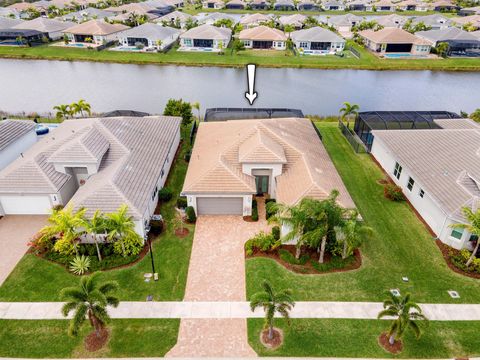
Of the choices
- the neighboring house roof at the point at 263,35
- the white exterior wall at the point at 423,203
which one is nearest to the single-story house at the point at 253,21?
the neighboring house roof at the point at 263,35

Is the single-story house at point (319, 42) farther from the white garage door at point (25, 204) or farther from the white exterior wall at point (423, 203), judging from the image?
the white garage door at point (25, 204)

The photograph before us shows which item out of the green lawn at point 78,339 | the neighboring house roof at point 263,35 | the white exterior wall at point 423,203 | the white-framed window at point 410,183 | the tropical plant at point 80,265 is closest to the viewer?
the green lawn at point 78,339

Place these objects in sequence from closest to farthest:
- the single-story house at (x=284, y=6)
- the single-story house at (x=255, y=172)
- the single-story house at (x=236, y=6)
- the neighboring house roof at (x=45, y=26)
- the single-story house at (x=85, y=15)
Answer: the single-story house at (x=255, y=172), the neighboring house roof at (x=45, y=26), the single-story house at (x=85, y=15), the single-story house at (x=284, y=6), the single-story house at (x=236, y=6)

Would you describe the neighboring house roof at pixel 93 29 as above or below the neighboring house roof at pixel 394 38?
above

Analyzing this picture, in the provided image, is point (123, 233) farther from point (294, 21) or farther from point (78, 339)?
point (294, 21)

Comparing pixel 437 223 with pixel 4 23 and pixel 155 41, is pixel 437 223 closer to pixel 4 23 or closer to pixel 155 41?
pixel 155 41

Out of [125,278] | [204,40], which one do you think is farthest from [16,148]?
[204,40]
